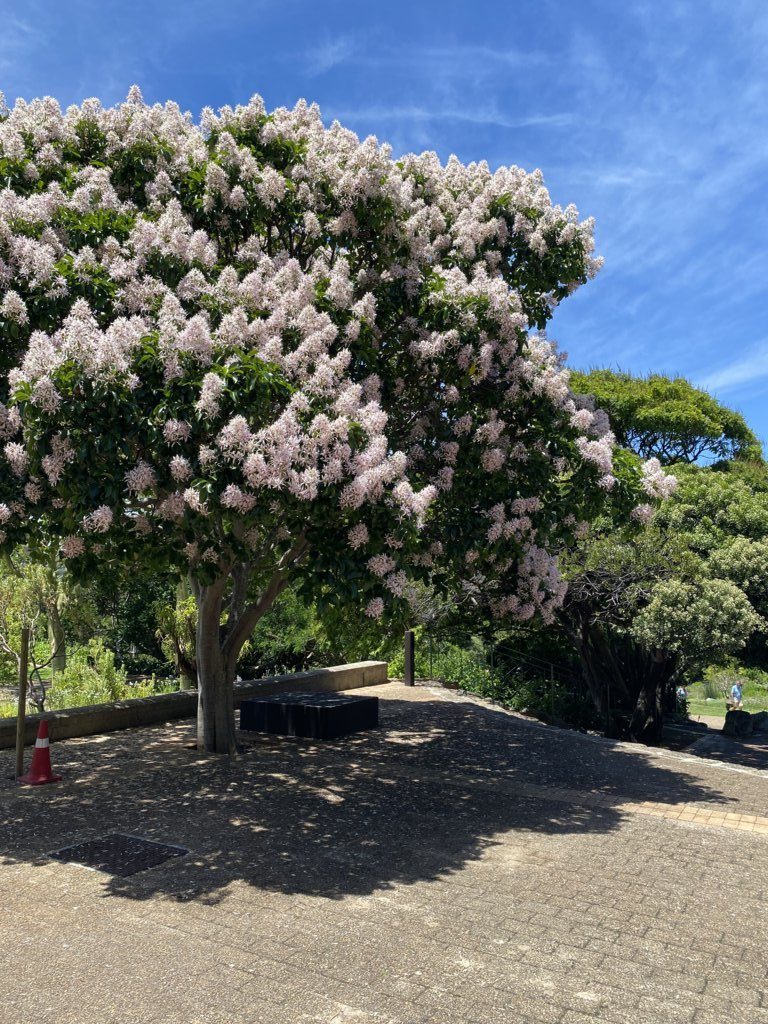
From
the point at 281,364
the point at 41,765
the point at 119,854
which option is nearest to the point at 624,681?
the point at 41,765

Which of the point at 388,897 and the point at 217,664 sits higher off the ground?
the point at 217,664

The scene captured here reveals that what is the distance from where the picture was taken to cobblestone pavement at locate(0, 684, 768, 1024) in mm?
4230

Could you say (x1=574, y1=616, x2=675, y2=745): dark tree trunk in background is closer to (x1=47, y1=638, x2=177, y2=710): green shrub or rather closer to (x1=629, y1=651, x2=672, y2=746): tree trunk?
(x1=629, y1=651, x2=672, y2=746): tree trunk

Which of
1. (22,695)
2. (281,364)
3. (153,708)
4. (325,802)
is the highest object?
(281,364)

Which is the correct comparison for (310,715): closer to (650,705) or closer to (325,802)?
(325,802)

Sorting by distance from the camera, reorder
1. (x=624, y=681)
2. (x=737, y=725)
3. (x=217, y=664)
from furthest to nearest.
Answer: (x=737, y=725), (x=624, y=681), (x=217, y=664)

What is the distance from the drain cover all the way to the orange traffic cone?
85.3 inches

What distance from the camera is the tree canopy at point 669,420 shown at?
3100 centimetres

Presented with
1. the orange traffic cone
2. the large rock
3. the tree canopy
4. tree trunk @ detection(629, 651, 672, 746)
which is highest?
the tree canopy

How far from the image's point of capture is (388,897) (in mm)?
5594

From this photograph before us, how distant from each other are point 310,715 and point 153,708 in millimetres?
2749

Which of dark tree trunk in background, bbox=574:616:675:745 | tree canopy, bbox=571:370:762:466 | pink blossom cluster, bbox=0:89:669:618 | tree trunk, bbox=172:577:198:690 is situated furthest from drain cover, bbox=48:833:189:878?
tree canopy, bbox=571:370:762:466

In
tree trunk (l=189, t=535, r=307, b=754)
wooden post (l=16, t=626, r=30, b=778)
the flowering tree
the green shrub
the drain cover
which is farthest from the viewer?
the green shrub

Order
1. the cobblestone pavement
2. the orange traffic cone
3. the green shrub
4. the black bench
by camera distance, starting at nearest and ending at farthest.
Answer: the cobblestone pavement, the orange traffic cone, the black bench, the green shrub
